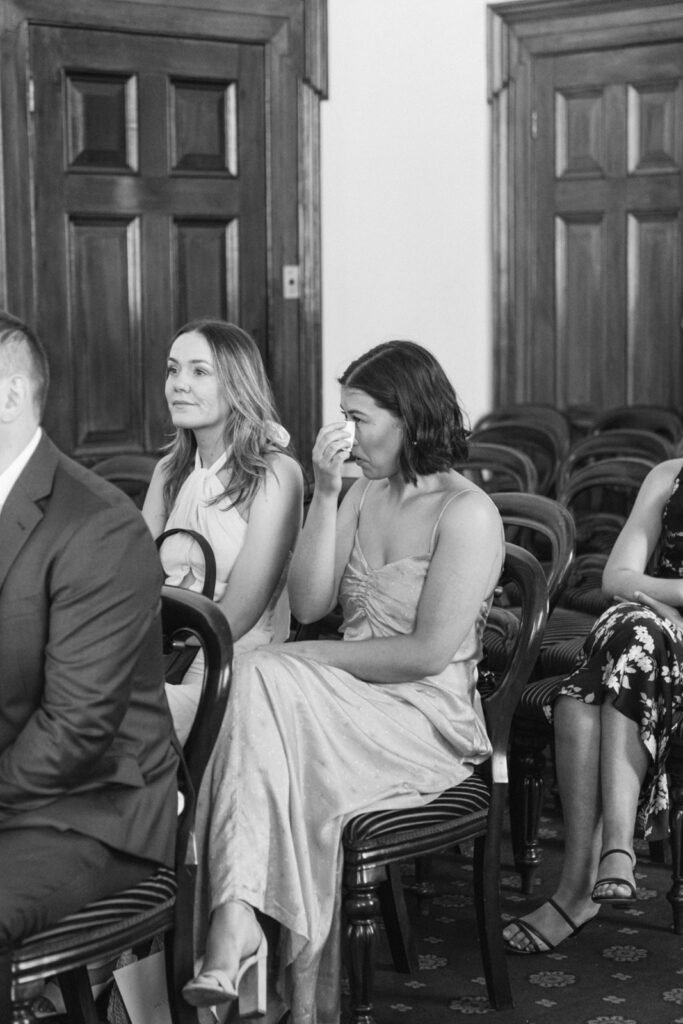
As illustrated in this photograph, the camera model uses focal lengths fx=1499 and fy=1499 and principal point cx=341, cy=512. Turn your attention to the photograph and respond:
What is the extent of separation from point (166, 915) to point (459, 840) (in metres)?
0.65

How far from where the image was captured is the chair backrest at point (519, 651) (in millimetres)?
2744

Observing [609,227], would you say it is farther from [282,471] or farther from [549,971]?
[549,971]

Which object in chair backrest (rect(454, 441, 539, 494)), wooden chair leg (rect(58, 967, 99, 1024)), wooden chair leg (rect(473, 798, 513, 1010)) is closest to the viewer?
wooden chair leg (rect(58, 967, 99, 1024))

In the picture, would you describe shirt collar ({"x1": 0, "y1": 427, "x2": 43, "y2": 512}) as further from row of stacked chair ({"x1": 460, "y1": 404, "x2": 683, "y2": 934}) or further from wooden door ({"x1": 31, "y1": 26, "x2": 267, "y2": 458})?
wooden door ({"x1": 31, "y1": 26, "x2": 267, "y2": 458})

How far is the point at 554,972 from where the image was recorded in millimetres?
2898

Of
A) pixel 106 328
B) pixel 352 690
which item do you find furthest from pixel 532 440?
pixel 352 690

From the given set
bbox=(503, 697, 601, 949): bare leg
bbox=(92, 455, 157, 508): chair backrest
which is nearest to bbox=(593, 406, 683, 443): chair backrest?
bbox=(92, 455, 157, 508): chair backrest

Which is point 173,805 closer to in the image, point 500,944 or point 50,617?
point 50,617

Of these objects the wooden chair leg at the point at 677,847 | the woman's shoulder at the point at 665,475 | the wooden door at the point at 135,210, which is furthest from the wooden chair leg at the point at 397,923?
the wooden door at the point at 135,210

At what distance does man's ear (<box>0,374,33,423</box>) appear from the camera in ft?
6.82

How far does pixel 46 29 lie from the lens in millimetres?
5602

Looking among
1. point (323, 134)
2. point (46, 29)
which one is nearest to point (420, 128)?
point (323, 134)

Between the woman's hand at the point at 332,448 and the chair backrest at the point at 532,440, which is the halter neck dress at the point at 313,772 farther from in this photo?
the chair backrest at the point at 532,440

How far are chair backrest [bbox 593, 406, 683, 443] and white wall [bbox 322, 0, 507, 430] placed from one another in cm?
78
